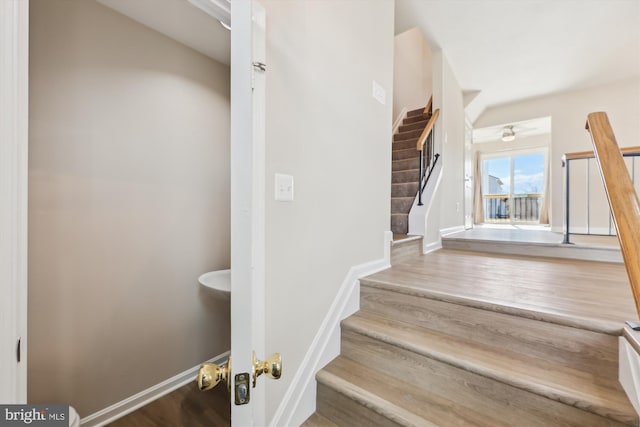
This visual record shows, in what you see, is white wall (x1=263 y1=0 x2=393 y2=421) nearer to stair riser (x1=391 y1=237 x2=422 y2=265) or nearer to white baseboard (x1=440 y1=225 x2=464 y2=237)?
stair riser (x1=391 y1=237 x2=422 y2=265)

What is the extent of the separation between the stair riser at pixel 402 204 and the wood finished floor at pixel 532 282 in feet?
2.65

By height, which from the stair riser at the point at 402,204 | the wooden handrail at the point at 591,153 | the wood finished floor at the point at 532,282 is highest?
the wooden handrail at the point at 591,153

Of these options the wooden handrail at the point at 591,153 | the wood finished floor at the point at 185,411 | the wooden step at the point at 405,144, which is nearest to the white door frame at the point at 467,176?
the wooden step at the point at 405,144

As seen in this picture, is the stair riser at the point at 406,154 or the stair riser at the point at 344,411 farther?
the stair riser at the point at 406,154

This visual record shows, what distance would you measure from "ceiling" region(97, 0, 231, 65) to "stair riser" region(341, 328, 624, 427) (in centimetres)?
221

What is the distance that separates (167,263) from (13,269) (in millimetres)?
1207

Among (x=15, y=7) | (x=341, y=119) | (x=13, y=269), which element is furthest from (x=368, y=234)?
(x=15, y=7)

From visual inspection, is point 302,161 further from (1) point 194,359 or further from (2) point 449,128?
(2) point 449,128

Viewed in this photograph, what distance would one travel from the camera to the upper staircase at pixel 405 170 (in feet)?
10.5

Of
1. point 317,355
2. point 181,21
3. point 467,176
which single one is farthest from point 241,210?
point 467,176

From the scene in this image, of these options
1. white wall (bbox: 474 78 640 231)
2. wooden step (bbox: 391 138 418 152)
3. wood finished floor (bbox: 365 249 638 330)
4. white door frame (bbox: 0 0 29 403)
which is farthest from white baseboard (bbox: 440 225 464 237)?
white door frame (bbox: 0 0 29 403)

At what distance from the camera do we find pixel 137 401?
1659mm

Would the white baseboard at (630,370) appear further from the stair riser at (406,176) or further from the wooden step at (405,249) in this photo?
the stair riser at (406,176)

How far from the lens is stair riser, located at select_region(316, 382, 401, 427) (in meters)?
1.13
